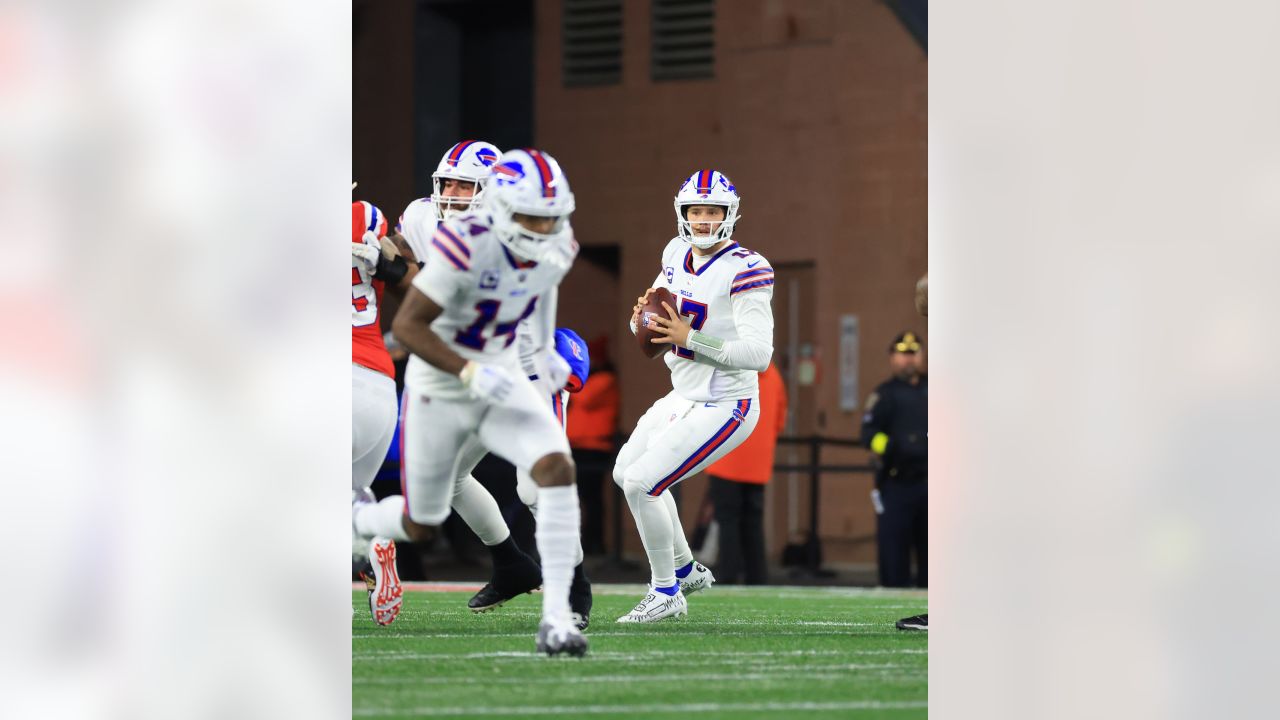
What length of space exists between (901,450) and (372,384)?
14.6 ft

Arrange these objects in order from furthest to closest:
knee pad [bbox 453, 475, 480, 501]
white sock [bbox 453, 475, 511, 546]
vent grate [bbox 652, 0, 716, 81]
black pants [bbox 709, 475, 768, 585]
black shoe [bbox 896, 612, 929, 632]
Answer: vent grate [bbox 652, 0, 716, 81] < black pants [bbox 709, 475, 768, 585] < black shoe [bbox 896, 612, 929, 632] < white sock [bbox 453, 475, 511, 546] < knee pad [bbox 453, 475, 480, 501]

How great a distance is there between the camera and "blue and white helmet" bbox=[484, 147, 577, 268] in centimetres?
548

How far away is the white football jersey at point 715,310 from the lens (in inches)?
286

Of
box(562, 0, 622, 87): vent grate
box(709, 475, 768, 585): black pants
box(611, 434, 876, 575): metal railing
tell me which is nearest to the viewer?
box(709, 475, 768, 585): black pants

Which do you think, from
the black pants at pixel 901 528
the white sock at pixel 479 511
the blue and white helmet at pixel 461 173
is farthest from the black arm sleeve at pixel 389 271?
the black pants at pixel 901 528

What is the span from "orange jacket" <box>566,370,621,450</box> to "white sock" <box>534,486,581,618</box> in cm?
675

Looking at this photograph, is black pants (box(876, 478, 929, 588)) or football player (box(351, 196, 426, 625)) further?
black pants (box(876, 478, 929, 588))

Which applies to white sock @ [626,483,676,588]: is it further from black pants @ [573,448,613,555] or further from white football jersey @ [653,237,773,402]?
black pants @ [573,448,613,555]

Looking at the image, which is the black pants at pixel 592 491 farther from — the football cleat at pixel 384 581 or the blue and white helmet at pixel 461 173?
the football cleat at pixel 384 581

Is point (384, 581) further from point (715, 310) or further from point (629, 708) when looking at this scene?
point (629, 708)

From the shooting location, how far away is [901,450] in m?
10.2

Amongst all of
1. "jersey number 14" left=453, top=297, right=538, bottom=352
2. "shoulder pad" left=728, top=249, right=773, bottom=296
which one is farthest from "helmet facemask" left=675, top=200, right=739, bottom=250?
"jersey number 14" left=453, top=297, right=538, bottom=352
